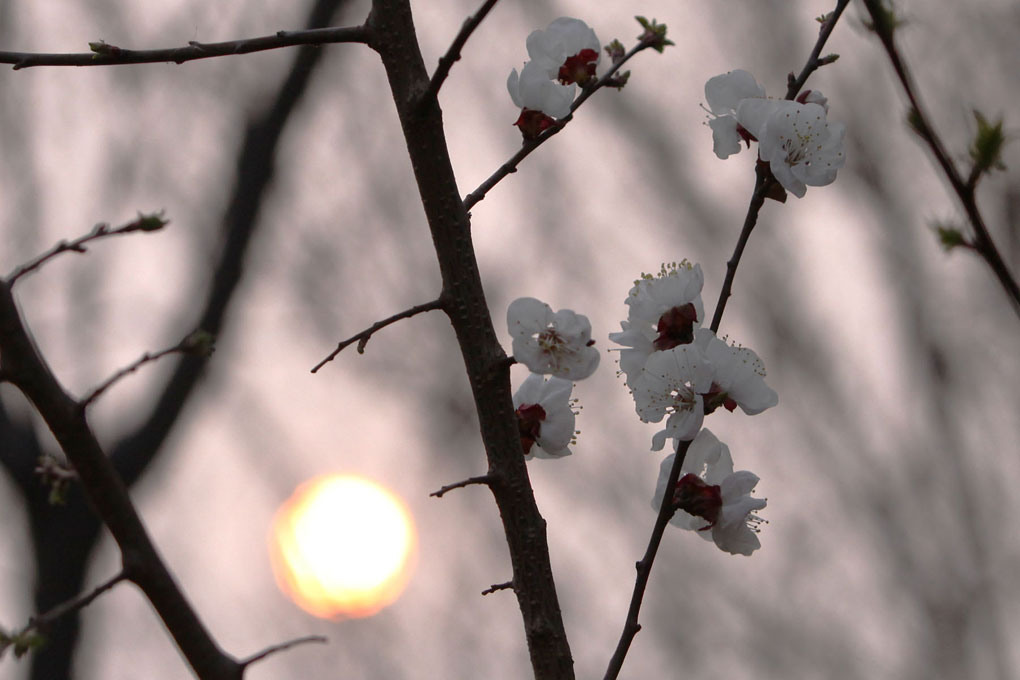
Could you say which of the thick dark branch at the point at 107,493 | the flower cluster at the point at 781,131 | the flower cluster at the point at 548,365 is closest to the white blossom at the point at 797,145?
the flower cluster at the point at 781,131

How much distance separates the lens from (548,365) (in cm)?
95

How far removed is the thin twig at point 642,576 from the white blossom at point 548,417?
0.14 meters

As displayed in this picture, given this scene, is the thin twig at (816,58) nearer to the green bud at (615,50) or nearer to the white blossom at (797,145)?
the white blossom at (797,145)

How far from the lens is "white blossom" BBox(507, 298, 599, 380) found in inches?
37.5

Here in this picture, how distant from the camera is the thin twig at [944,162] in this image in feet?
1.26

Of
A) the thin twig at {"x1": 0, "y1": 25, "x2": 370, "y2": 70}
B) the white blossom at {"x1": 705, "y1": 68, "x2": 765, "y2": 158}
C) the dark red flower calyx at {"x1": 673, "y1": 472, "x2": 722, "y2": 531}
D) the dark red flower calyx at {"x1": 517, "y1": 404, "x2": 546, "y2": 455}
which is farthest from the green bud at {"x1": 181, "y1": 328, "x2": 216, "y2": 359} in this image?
the white blossom at {"x1": 705, "y1": 68, "x2": 765, "y2": 158}

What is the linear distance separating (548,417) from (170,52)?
0.48 m

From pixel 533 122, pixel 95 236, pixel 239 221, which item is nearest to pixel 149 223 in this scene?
pixel 95 236

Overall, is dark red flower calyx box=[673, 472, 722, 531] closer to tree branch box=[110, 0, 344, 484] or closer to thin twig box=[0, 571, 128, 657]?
thin twig box=[0, 571, 128, 657]

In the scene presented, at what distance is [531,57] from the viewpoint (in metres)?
0.99

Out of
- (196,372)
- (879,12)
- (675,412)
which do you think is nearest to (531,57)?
(675,412)

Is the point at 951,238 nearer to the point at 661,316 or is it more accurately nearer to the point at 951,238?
the point at 951,238

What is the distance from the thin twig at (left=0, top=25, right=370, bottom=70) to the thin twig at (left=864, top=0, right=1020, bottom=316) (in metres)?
0.45

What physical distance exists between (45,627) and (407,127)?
16.9 inches
